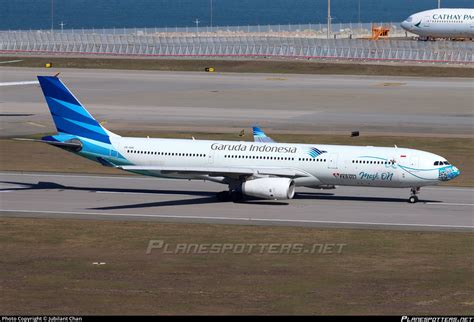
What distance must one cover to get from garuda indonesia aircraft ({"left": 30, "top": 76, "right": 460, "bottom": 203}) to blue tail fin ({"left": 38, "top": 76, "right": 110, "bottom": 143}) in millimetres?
65

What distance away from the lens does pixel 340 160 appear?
6412 centimetres

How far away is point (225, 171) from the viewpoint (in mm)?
63906

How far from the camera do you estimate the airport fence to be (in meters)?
167

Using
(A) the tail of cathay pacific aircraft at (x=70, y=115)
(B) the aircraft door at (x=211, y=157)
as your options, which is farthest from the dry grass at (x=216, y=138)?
(B) the aircraft door at (x=211, y=157)

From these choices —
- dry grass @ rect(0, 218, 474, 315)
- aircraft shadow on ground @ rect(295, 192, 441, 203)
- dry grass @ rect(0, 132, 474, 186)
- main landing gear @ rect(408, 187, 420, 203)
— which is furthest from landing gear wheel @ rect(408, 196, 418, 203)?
dry grass @ rect(0, 218, 474, 315)

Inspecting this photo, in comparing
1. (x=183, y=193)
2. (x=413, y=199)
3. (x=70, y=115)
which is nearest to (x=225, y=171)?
(x=183, y=193)

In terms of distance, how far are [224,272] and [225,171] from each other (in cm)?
1720

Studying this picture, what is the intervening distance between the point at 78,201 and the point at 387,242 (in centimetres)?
2129

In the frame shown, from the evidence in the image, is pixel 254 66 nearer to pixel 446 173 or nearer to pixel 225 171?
pixel 225 171

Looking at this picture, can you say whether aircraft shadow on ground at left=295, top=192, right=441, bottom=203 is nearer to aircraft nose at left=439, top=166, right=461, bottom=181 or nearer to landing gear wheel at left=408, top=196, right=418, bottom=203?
landing gear wheel at left=408, top=196, right=418, bottom=203

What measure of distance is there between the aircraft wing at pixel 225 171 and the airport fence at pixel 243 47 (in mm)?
103829

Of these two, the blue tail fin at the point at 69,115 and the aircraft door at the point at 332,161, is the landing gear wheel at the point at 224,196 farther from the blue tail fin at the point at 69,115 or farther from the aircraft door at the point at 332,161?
the blue tail fin at the point at 69,115

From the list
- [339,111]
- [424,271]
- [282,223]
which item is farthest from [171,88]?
[424,271]

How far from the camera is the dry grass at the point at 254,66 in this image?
498ft
